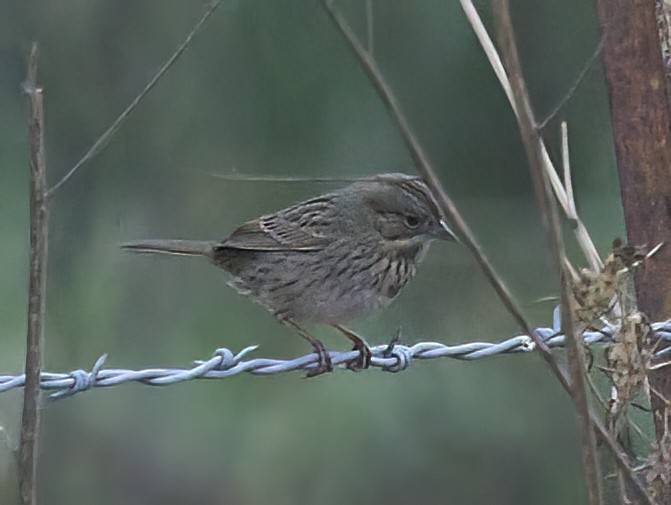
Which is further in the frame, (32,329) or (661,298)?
(661,298)

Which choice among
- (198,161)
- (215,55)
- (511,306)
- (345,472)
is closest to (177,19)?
(215,55)

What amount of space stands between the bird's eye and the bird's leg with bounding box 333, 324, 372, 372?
36 centimetres

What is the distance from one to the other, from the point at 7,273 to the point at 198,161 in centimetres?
88

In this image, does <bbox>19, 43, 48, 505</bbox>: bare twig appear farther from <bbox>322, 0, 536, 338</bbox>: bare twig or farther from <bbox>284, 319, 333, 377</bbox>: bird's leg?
<bbox>284, 319, 333, 377</bbox>: bird's leg

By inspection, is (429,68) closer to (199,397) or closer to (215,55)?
(215,55)

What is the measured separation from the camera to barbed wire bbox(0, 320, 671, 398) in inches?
95.9

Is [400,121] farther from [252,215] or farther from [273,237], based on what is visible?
[252,215]

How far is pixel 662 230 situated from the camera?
8.32ft

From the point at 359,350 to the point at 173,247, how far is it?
66 centimetres

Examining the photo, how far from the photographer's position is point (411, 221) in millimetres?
3617

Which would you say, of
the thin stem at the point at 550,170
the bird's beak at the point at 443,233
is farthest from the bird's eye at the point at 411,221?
the thin stem at the point at 550,170

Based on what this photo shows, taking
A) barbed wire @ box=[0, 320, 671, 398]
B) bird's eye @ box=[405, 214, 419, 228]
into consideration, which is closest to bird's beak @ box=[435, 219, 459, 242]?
bird's eye @ box=[405, 214, 419, 228]

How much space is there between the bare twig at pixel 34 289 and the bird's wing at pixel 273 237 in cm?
220

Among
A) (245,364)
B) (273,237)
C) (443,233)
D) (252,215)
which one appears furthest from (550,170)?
(252,215)
